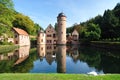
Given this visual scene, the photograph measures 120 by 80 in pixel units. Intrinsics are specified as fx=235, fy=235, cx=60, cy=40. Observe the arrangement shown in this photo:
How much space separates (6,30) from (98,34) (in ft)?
110

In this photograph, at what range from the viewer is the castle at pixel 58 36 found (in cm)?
7331

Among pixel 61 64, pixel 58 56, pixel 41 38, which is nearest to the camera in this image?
pixel 61 64

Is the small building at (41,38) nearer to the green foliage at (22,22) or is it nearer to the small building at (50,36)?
the small building at (50,36)

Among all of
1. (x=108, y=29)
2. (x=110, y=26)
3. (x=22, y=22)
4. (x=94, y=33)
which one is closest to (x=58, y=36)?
(x=22, y=22)

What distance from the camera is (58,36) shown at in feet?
242

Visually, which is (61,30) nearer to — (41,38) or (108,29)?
(41,38)

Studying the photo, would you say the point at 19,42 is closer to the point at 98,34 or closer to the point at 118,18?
the point at 98,34

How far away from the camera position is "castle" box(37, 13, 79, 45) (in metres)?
73.3

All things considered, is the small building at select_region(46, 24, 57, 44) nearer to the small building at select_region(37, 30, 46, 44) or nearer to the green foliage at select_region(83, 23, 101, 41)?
the small building at select_region(37, 30, 46, 44)

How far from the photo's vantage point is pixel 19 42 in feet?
200

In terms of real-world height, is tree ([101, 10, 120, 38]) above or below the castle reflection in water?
above

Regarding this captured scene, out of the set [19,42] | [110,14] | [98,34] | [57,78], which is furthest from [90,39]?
[57,78]

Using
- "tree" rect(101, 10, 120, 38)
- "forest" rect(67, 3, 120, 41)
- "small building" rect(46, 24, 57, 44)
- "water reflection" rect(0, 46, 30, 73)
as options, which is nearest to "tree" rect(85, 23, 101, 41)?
"forest" rect(67, 3, 120, 41)

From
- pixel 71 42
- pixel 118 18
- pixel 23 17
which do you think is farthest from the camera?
pixel 71 42
